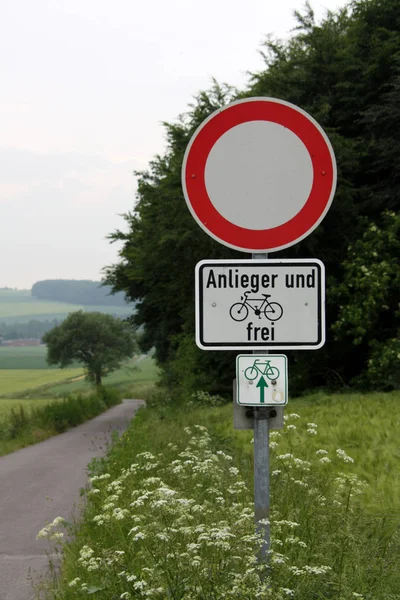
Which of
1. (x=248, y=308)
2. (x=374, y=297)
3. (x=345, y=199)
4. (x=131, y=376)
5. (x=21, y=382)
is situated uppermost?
(x=345, y=199)

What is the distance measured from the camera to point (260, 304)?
370cm

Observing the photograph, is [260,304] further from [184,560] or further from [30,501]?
[30,501]

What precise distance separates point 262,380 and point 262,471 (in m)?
0.42

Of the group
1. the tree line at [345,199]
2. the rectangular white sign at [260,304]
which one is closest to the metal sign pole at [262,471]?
the rectangular white sign at [260,304]

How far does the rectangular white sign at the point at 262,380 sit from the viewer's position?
11.9 ft

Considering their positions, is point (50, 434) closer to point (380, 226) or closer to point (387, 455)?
point (380, 226)

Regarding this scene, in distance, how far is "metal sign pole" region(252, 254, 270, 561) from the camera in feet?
11.8

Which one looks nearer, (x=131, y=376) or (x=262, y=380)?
(x=262, y=380)

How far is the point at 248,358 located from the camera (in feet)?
12.0

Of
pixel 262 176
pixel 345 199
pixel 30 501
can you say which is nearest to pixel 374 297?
pixel 345 199

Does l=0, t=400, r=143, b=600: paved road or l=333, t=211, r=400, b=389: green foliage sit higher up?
l=333, t=211, r=400, b=389: green foliage

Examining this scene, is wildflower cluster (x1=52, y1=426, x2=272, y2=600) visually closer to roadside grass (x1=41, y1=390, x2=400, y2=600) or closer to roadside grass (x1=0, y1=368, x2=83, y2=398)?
roadside grass (x1=41, y1=390, x2=400, y2=600)

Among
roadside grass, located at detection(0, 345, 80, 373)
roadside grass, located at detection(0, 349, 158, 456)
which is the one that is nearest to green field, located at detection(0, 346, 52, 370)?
roadside grass, located at detection(0, 345, 80, 373)

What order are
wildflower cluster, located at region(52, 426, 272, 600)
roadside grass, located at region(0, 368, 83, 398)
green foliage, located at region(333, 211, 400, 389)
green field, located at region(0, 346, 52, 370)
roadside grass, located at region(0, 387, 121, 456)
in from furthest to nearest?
green field, located at region(0, 346, 52, 370)
roadside grass, located at region(0, 368, 83, 398)
roadside grass, located at region(0, 387, 121, 456)
green foliage, located at region(333, 211, 400, 389)
wildflower cluster, located at region(52, 426, 272, 600)
